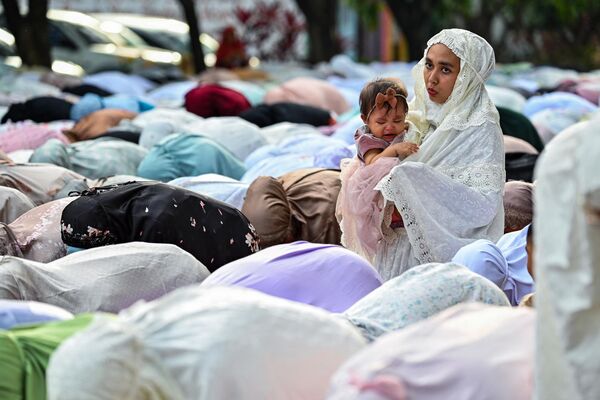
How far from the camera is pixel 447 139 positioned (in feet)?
16.9

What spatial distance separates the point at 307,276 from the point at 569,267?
1515 millimetres

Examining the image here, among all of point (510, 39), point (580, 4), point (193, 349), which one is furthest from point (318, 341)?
point (510, 39)

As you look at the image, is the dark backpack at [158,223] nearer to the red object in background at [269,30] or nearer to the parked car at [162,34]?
the parked car at [162,34]

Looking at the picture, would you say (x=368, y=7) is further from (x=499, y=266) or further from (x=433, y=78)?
(x=499, y=266)

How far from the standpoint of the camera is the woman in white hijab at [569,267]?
2736 mm

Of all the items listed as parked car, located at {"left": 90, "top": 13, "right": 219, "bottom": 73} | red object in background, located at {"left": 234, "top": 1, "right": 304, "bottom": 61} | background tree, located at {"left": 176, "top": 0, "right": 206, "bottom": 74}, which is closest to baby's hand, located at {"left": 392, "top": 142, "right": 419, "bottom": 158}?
background tree, located at {"left": 176, "top": 0, "right": 206, "bottom": 74}

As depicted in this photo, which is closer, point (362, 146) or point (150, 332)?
point (150, 332)

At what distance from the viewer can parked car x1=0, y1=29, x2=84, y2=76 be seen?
616 inches

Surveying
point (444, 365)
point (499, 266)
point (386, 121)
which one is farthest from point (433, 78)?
point (444, 365)

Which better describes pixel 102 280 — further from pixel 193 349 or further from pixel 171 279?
pixel 193 349

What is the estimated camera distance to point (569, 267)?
2766 mm

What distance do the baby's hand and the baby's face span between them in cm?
6

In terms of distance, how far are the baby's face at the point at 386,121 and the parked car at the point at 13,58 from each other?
10.8 meters

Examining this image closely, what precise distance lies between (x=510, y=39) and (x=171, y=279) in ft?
73.1
